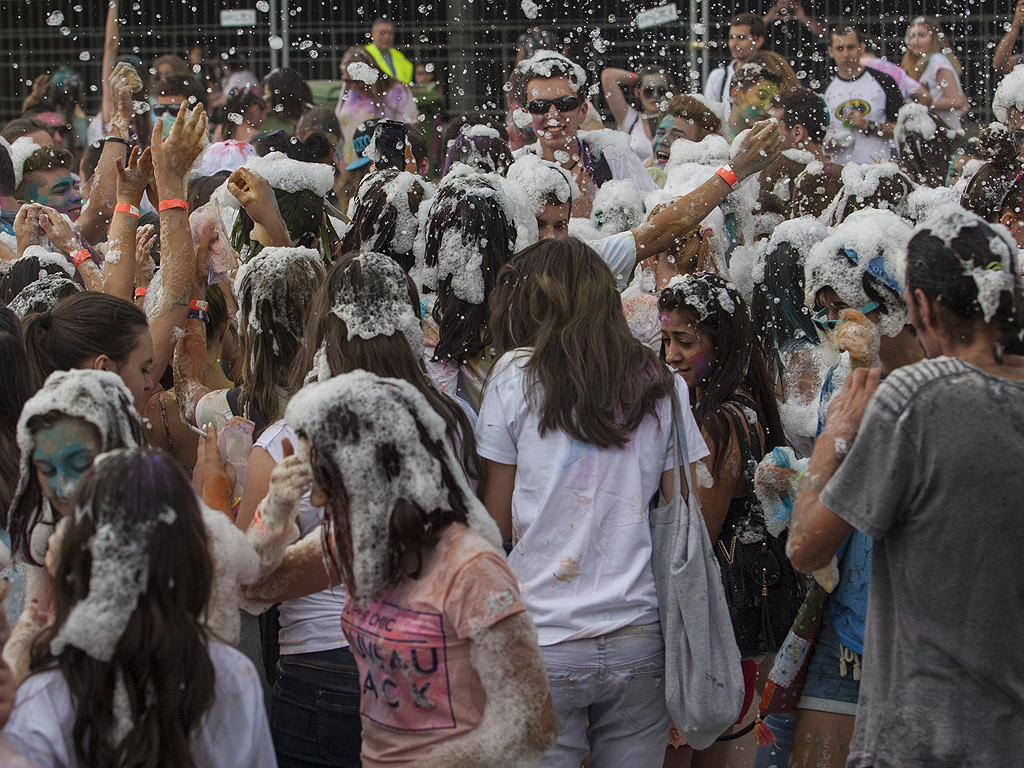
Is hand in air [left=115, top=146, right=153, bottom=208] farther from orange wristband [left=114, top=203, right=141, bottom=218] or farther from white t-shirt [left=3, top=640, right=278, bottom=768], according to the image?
white t-shirt [left=3, top=640, right=278, bottom=768]

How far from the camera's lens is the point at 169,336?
3.45 metres

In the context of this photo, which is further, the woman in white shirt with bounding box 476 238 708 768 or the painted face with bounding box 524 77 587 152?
the painted face with bounding box 524 77 587 152

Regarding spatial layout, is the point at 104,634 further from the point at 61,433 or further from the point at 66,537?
the point at 61,433

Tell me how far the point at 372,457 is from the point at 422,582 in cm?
23

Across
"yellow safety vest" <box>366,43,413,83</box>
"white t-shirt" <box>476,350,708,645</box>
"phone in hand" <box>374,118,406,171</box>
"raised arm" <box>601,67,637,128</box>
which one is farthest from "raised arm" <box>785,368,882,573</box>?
"yellow safety vest" <box>366,43,413,83</box>

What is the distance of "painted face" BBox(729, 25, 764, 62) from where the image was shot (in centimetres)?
803

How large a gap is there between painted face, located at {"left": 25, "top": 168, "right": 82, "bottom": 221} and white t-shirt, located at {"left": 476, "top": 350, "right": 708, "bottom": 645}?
4.12 m

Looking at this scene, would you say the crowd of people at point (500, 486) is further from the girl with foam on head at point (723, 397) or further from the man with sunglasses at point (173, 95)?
the man with sunglasses at point (173, 95)

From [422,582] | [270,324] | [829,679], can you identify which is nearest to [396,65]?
[270,324]

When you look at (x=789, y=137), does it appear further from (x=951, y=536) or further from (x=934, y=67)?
(x=951, y=536)

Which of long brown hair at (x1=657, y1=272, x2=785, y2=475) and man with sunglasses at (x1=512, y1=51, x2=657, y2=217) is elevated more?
man with sunglasses at (x1=512, y1=51, x2=657, y2=217)

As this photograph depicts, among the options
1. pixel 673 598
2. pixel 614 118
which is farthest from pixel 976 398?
pixel 614 118

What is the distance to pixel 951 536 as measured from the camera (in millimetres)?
2062

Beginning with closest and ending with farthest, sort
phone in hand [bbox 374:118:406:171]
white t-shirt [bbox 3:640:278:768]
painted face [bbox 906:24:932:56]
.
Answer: white t-shirt [bbox 3:640:278:768], phone in hand [bbox 374:118:406:171], painted face [bbox 906:24:932:56]
